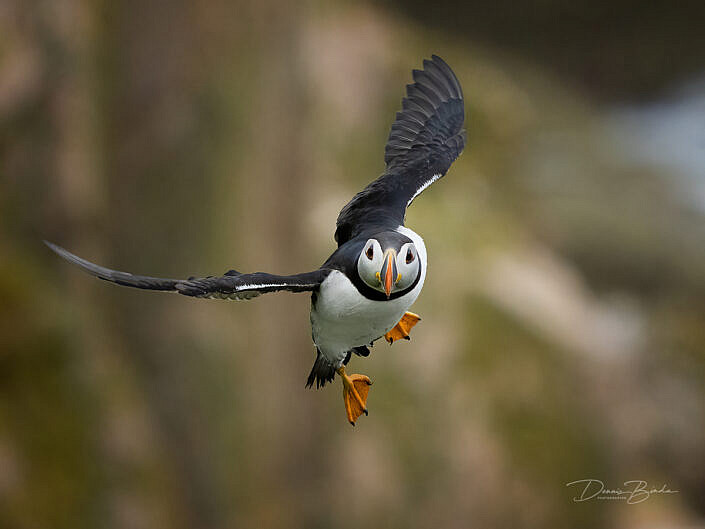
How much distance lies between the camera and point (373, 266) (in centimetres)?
168

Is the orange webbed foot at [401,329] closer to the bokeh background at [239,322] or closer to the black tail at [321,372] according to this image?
the black tail at [321,372]

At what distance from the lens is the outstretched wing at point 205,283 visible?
1.54 meters

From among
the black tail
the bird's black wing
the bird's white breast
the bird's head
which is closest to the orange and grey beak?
the bird's head

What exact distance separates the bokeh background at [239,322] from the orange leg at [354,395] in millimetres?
1760

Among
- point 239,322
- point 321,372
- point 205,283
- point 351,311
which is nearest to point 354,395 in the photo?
point 321,372

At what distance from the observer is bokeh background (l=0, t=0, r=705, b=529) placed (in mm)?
4109

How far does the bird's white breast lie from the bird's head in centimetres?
6

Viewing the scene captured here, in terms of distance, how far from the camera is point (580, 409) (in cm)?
464

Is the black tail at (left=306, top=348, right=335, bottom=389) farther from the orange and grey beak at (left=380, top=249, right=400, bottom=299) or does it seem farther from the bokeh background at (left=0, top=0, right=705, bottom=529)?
the bokeh background at (left=0, top=0, right=705, bottom=529)

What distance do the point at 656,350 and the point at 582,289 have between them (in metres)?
0.62

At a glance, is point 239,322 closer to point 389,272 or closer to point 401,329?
point 401,329

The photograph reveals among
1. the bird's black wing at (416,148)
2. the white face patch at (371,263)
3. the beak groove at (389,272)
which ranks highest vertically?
the bird's black wing at (416,148)

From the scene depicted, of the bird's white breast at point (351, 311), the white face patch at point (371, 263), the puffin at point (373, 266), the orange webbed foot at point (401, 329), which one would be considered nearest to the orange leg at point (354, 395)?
the puffin at point (373, 266)

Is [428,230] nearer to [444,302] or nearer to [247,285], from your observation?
[444,302]
